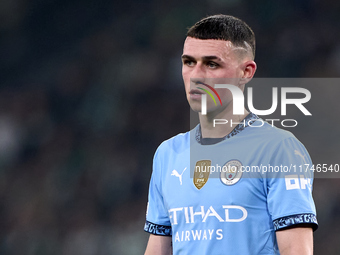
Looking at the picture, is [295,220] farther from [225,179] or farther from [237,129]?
[237,129]

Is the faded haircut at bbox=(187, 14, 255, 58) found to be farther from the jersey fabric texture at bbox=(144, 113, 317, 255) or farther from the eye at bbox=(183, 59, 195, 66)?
the jersey fabric texture at bbox=(144, 113, 317, 255)

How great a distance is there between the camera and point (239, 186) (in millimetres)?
1815

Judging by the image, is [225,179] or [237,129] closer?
[225,179]

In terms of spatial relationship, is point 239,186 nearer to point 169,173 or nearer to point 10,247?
point 169,173

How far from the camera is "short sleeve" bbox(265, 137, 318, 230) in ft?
5.64

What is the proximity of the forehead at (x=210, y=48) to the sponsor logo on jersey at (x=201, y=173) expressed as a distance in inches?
15.9

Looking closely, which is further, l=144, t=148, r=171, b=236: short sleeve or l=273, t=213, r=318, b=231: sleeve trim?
l=144, t=148, r=171, b=236: short sleeve

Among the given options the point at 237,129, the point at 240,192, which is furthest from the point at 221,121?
the point at 240,192

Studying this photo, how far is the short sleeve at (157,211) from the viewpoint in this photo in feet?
6.89

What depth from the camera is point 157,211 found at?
212cm

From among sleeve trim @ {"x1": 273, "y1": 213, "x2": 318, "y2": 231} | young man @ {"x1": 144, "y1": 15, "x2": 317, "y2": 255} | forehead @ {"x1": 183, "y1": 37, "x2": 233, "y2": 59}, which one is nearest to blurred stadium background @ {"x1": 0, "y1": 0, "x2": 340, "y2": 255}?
young man @ {"x1": 144, "y1": 15, "x2": 317, "y2": 255}

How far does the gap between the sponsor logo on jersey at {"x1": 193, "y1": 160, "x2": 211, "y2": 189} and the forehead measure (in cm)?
40

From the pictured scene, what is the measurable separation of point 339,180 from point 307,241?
3.14 meters

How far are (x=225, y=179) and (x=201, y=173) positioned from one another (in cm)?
13
